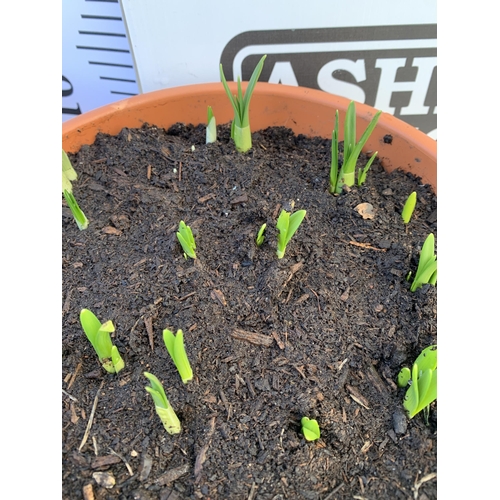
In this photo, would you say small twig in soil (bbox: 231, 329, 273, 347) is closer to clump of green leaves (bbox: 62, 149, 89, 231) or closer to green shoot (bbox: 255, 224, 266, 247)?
green shoot (bbox: 255, 224, 266, 247)

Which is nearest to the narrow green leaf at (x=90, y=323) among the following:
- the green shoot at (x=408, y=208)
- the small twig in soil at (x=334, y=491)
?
the small twig in soil at (x=334, y=491)

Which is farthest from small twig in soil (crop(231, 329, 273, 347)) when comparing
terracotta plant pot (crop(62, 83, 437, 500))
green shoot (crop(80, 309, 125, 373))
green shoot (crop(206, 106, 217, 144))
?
green shoot (crop(206, 106, 217, 144))

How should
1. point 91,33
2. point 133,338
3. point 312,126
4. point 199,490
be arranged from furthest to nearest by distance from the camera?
point 91,33
point 312,126
point 133,338
point 199,490

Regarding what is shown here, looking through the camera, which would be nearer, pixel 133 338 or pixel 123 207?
pixel 133 338

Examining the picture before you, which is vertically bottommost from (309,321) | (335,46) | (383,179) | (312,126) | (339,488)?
(339,488)

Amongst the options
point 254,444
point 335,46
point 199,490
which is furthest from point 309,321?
point 335,46

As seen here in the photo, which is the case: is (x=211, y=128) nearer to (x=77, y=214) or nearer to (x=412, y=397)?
(x=77, y=214)
